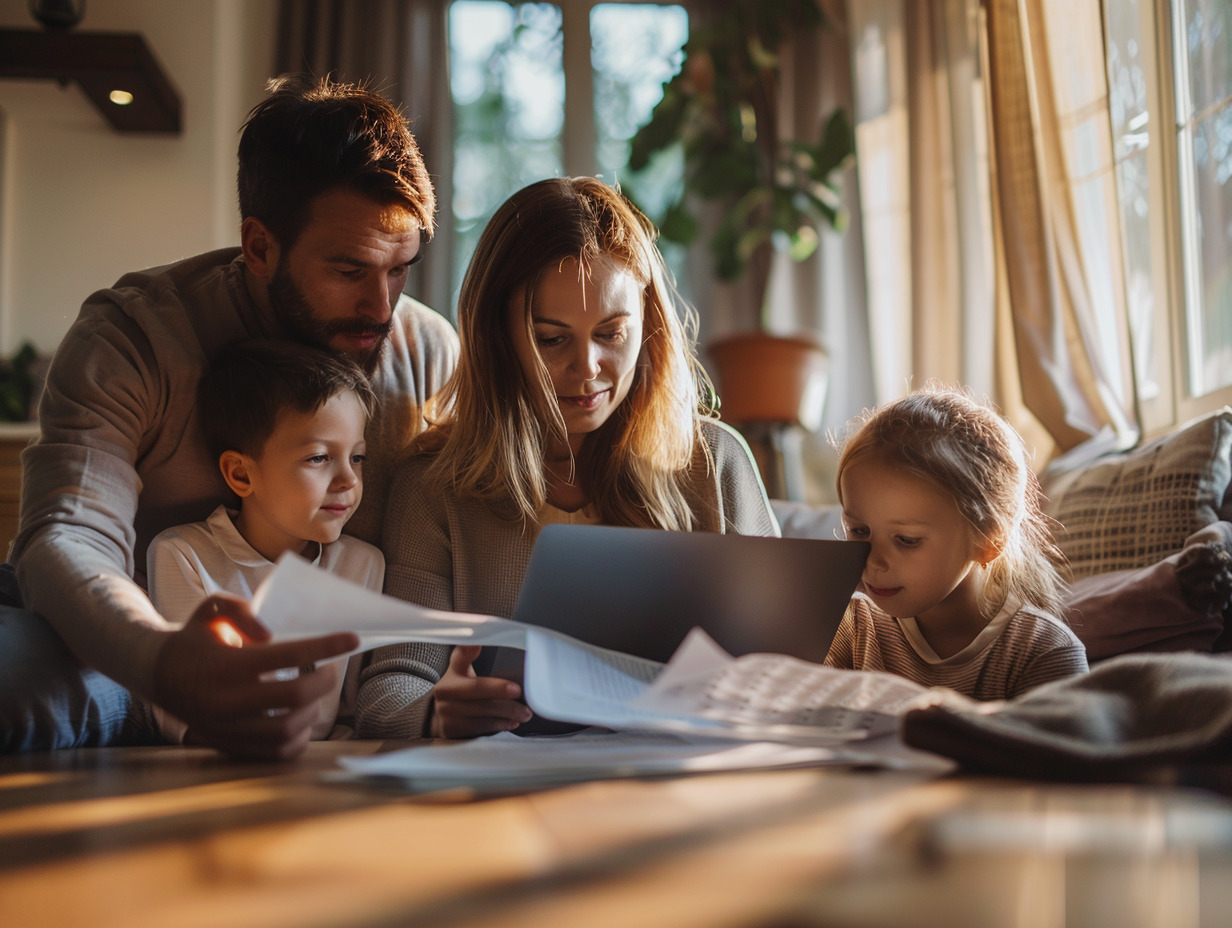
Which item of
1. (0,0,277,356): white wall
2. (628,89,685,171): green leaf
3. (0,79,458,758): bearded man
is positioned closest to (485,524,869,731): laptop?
(0,79,458,758): bearded man

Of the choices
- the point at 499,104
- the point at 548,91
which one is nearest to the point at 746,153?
the point at 548,91

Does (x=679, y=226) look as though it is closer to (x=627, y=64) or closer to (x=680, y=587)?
(x=627, y=64)

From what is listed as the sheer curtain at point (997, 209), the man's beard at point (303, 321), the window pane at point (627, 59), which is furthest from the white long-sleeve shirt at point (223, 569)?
the window pane at point (627, 59)

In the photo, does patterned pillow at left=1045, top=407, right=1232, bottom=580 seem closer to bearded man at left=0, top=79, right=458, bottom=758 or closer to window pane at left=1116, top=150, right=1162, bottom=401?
window pane at left=1116, top=150, right=1162, bottom=401

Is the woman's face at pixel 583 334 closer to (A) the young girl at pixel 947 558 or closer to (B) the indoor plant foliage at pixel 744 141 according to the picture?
(A) the young girl at pixel 947 558

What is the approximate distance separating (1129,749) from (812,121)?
4053 millimetres

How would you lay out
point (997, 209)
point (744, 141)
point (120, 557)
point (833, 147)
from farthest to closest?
point (744, 141) < point (833, 147) < point (997, 209) < point (120, 557)

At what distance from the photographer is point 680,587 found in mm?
812

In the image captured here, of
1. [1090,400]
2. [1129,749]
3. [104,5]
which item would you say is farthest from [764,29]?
[1129,749]

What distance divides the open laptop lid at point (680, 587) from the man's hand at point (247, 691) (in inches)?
7.5

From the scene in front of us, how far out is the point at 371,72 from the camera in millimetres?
4090

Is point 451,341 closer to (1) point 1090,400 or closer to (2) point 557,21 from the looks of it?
(1) point 1090,400

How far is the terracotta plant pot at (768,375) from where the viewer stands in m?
3.35

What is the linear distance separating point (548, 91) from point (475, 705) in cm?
391
